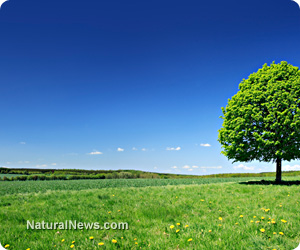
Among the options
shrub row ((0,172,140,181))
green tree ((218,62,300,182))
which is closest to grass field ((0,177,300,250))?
green tree ((218,62,300,182))

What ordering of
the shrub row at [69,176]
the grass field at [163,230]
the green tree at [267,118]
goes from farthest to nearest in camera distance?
the shrub row at [69,176] → the green tree at [267,118] → the grass field at [163,230]

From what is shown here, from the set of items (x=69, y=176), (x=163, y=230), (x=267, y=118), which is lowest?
(x=69, y=176)

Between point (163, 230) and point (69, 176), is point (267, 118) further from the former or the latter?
point (69, 176)

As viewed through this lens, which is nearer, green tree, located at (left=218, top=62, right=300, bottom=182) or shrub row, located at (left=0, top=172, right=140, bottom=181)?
green tree, located at (left=218, top=62, right=300, bottom=182)

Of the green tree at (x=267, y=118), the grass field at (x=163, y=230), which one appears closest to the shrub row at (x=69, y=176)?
the green tree at (x=267, y=118)

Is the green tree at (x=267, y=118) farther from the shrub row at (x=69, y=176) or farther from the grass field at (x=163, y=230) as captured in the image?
the shrub row at (x=69, y=176)

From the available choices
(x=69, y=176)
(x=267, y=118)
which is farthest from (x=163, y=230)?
(x=69, y=176)

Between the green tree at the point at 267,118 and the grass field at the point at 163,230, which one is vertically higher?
the green tree at the point at 267,118

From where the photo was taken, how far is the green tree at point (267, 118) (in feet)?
59.2

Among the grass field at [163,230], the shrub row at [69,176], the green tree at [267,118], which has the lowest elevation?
the shrub row at [69,176]

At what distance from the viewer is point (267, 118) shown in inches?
715

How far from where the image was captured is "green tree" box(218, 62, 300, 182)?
18031 mm

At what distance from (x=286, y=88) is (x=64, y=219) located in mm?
22197

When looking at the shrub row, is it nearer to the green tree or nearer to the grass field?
the green tree
